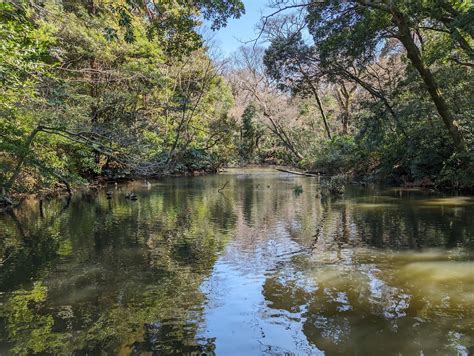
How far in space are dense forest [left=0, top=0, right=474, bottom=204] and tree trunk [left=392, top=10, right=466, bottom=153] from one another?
0.15 feet

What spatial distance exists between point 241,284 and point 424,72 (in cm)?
1105

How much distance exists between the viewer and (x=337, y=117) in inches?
1576

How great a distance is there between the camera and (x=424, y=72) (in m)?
14.2

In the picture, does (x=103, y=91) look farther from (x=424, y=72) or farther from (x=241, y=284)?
(x=241, y=284)

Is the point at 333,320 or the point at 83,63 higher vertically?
the point at 83,63

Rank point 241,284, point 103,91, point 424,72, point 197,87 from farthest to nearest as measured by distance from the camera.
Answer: point 197,87
point 103,91
point 424,72
point 241,284

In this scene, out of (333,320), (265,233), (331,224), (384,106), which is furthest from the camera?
(384,106)

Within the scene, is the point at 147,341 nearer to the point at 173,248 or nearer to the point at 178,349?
the point at 178,349

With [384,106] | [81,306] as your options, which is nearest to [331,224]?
[81,306]

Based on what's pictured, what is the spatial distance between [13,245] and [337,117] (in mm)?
34578

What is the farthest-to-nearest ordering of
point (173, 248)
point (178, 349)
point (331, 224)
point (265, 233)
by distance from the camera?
point (331, 224)
point (265, 233)
point (173, 248)
point (178, 349)

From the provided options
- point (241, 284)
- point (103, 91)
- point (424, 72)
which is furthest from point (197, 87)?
point (241, 284)

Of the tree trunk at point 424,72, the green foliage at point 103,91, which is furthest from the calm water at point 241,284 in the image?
the tree trunk at point 424,72

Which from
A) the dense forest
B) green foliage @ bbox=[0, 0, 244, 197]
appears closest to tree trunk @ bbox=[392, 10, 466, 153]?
the dense forest
